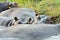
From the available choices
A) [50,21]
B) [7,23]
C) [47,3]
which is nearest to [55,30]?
[50,21]

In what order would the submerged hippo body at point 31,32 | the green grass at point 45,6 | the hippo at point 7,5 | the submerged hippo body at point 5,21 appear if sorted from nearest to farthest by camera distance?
the submerged hippo body at point 31,32 → the submerged hippo body at point 5,21 → the green grass at point 45,6 → the hippo at point 7,5

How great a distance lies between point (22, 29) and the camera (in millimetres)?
4938

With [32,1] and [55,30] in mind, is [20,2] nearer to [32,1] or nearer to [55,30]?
[32,1]

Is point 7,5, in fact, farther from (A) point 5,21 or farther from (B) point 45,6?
(A) point 5,21

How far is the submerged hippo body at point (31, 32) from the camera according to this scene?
15.4ft

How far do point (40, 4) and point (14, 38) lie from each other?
5185 millimetres

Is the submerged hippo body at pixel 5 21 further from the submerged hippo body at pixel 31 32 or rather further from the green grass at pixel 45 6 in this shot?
the submerged hippo body at pixel 31 32

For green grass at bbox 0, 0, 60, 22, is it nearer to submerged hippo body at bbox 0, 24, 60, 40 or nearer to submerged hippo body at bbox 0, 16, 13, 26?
submerged hippo body at bbox 0, 16, 13, 26

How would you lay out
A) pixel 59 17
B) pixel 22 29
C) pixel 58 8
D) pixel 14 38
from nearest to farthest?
pixel 14 38, pixel 22 29, pixel 59 17, pixel 58 8

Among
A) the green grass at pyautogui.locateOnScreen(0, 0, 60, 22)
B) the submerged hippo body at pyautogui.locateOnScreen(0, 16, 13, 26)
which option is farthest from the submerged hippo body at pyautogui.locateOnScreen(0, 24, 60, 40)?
the green grass at pyautogui.locateOnScreen(0, 0, 60, 22)

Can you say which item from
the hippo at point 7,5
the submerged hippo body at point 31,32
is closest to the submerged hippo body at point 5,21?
the submerged hippo body at point 31,32

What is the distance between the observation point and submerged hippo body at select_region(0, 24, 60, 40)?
470 centimetres

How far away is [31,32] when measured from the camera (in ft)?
15.9

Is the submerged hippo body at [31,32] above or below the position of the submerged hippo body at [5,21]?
above
